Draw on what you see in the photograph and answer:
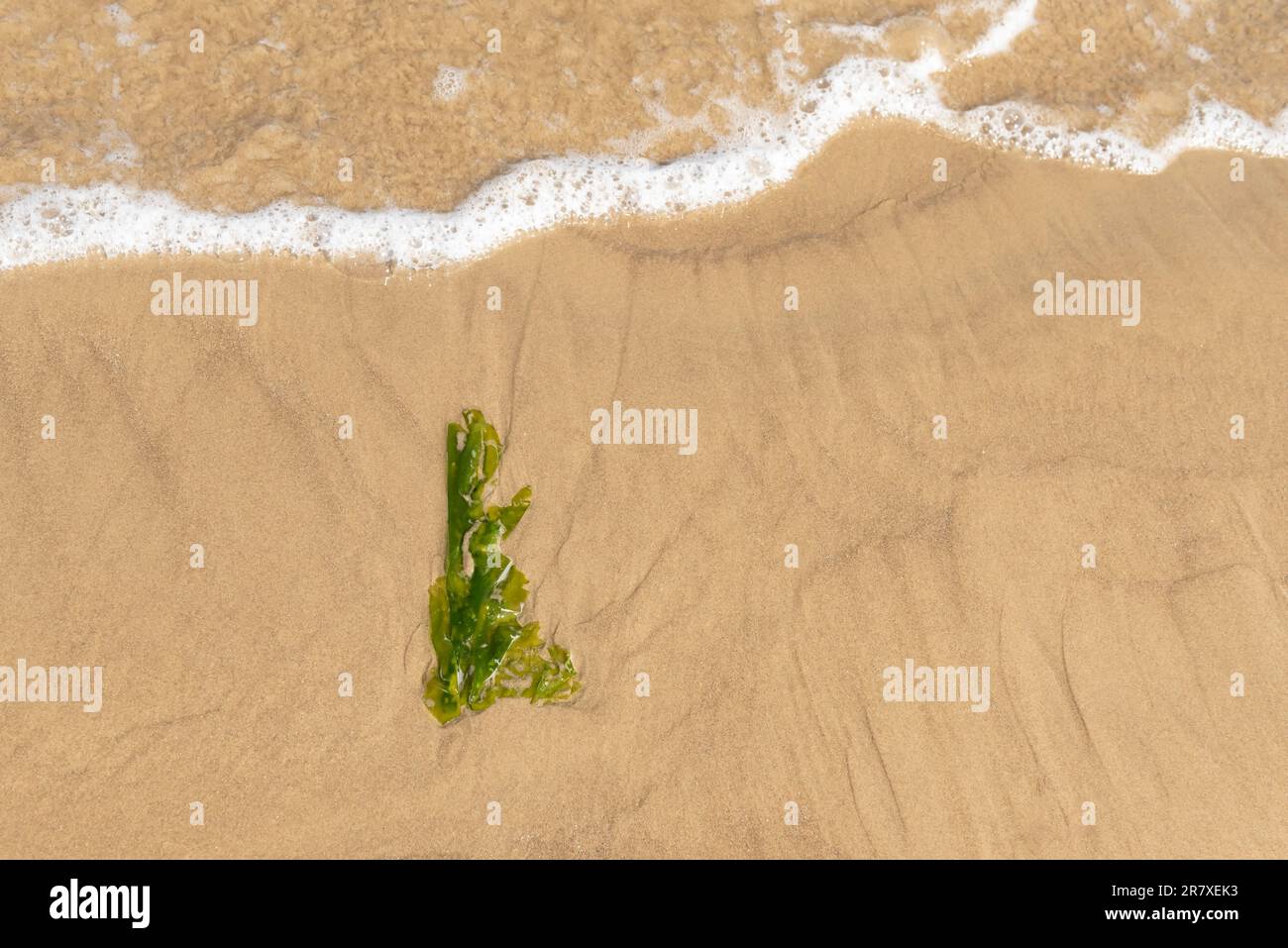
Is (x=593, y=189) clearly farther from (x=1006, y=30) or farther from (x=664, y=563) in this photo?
(x=1006, y=30)

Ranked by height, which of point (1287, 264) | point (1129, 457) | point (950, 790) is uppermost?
point (1287, 264)

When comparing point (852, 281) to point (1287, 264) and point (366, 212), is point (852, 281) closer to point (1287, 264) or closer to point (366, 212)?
point (1287, 264)

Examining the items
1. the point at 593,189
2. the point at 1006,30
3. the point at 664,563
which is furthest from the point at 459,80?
the point at 1006,30

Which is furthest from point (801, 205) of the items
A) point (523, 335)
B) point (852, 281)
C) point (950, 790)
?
point (950, 790)

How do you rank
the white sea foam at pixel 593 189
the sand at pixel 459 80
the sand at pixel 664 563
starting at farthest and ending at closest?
1. the sand at pixel 459 80
2. the white sea foam at pixel 593 189
3. the sand at pixel 664 563

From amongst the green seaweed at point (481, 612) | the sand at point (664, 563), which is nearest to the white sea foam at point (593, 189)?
the sand at point (664, 563)

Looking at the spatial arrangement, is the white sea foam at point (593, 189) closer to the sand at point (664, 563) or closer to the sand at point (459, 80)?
the sand at point (459, 80)

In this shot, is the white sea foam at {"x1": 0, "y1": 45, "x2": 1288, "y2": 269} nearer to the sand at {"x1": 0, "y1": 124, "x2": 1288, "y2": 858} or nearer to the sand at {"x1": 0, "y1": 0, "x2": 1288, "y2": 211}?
the sand at {"x1": 0, "y1": 0, "x2": 1288, "y2": 211}

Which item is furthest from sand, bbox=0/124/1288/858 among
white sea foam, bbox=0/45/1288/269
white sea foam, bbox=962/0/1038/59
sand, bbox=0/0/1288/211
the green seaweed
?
white sea foam, bbox=962/0/1038/59
